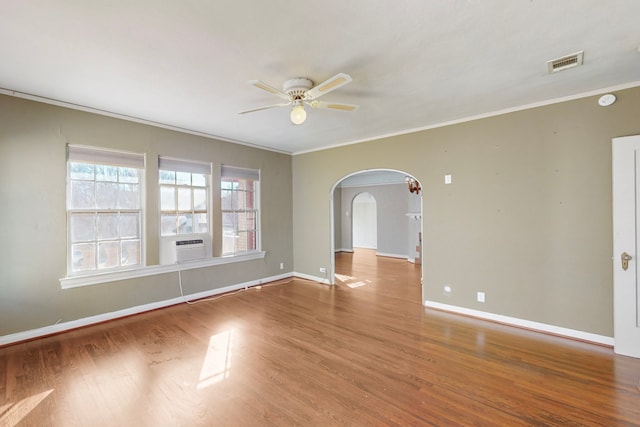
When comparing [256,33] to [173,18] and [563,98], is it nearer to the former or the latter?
[173,18]

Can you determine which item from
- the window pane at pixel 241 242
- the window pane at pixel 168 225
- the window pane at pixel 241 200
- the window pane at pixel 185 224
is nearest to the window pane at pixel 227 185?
the window pane at pixel 241 200

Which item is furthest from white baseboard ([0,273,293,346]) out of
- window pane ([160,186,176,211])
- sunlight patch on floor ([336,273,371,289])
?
sunlight patch on floor ([336,273,371,289])

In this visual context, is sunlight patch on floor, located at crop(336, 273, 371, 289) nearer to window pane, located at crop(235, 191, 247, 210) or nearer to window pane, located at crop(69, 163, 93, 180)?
window pane, located at crop(235, 191, 247, 210)

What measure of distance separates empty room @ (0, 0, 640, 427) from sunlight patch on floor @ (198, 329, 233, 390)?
3 centimetres

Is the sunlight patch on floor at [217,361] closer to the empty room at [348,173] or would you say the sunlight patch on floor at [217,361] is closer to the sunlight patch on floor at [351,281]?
the empty room at [348,173]

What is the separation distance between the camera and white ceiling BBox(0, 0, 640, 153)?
1734mm

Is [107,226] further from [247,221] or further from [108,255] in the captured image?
[247,221]

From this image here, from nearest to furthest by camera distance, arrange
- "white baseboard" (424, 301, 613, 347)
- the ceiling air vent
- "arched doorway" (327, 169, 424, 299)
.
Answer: the ceiling air vent, "white baseboard" (424, 301, 613, 347), "arched doorway" (327, 169, 424, 299)

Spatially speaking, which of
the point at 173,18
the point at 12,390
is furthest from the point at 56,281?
the point at 173,18

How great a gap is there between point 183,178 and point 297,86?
2.75m

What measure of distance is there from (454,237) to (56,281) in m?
5.13

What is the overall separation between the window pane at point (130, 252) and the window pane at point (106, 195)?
0.54 m

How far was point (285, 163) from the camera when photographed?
595 centimetres

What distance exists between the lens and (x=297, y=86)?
8.52 ft
